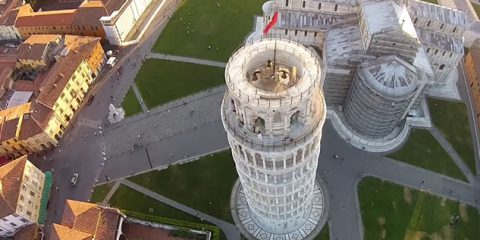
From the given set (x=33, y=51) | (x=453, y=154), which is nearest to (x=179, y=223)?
(x=33, y=51)

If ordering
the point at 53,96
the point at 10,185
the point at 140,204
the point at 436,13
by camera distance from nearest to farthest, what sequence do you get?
the point at 10,185 → the point at 140,204 → the point at 436,13 → the point at 53,96

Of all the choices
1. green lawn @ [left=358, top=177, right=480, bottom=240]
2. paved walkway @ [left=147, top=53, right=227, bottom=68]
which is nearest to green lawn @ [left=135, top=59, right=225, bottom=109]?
paved walkway @ [left=147, top=53, right=227, bottom=68]

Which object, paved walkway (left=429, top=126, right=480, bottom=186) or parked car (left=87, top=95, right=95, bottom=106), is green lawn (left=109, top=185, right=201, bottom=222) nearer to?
parked car (left=87, top=95, right=95, bottom=106)

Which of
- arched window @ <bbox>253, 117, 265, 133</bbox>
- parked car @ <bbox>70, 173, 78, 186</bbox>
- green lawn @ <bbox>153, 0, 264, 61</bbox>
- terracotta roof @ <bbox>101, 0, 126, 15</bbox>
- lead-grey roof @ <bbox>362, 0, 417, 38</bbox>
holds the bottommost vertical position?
parked car @ <bbox>70, 173, 78, 186</bbox>

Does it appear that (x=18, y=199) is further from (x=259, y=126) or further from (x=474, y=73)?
(x=474, y=73)

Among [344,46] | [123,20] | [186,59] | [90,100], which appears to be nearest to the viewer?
[344,46]

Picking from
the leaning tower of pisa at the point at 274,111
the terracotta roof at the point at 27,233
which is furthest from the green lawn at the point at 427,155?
the terracotta roof at the point at 27,233
